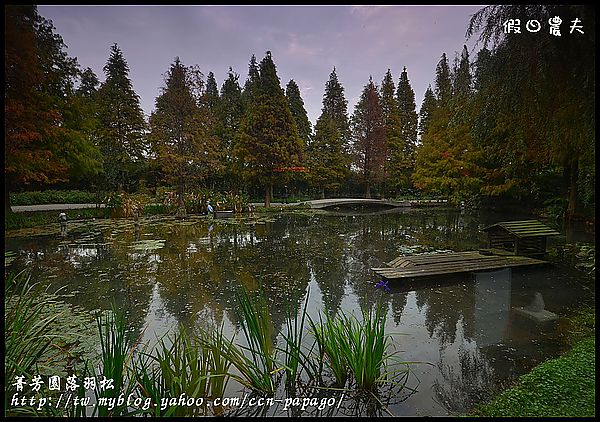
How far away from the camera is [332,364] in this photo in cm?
249

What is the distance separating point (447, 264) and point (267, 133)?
50.4ft

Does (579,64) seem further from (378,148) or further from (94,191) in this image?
(378,148)

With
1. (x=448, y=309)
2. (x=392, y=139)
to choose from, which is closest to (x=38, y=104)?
(x=448, y=309)

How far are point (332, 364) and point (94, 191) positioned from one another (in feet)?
70.9

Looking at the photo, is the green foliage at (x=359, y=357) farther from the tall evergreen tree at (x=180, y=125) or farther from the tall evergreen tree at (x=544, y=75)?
the tall evergreen tree at (x=180, y=125)

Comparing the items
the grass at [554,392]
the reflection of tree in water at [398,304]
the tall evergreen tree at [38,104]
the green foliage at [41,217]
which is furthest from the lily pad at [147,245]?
the grass at [554,392]

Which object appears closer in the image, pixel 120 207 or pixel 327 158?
pixel 120 207

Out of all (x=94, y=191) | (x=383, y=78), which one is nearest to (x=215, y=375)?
(x=94, y=191)

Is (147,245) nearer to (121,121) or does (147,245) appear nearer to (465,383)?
(465,383)

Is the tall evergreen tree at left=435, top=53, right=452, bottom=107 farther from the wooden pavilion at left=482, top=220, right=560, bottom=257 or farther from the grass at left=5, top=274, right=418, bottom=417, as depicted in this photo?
the grass at left=5, top=274, right=418, bottom=417

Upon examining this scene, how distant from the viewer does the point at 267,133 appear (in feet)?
63.9

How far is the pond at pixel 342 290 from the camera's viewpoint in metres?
2.82

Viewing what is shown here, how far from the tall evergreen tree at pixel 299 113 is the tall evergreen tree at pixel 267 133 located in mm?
7908

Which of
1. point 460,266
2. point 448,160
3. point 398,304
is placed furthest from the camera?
point 448,160
